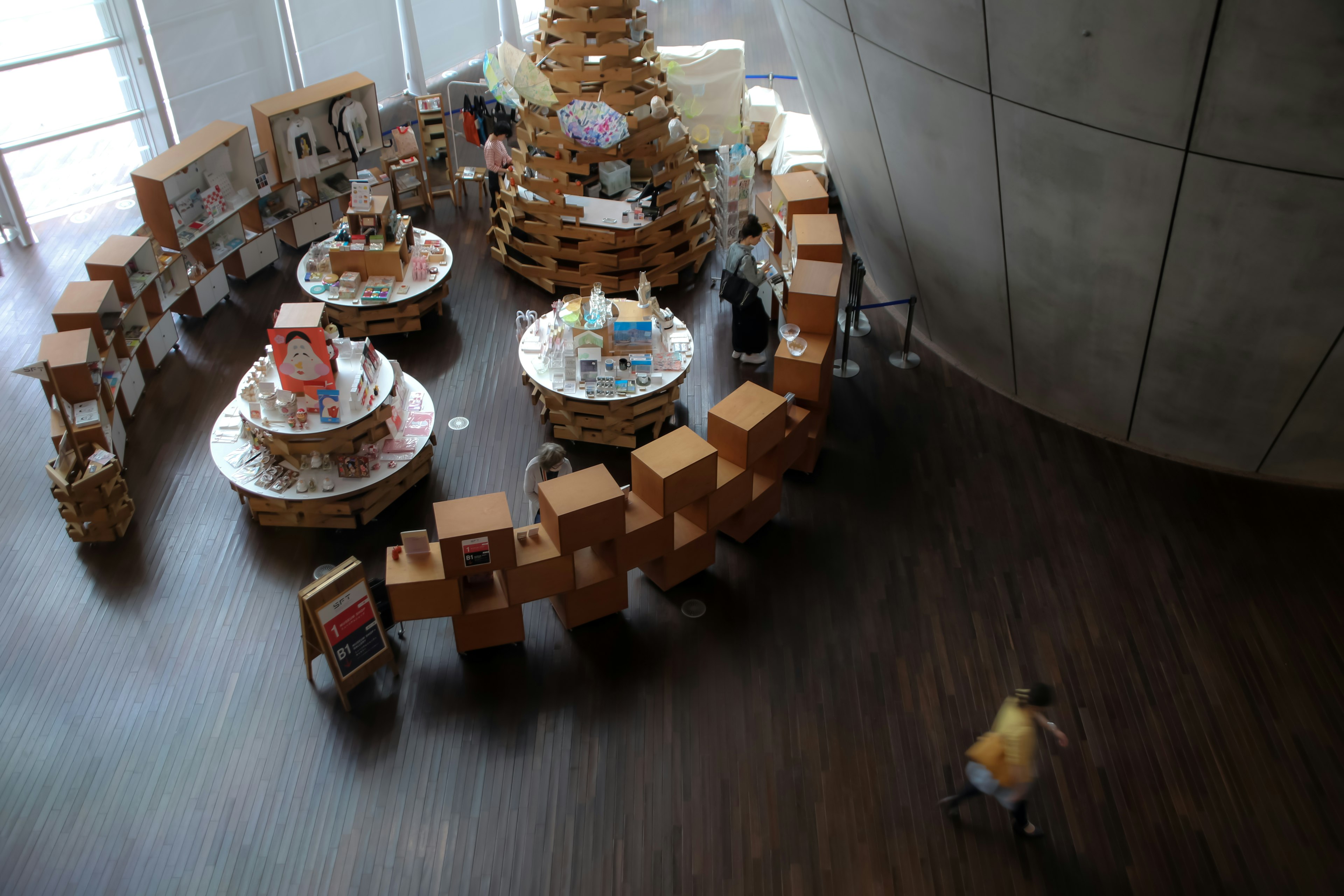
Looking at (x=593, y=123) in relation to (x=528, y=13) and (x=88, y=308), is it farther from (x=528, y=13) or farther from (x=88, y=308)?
(x=528, y=13)

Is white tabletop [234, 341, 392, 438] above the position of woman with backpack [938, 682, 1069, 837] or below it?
above

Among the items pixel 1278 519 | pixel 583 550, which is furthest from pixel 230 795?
pixel 1278 519

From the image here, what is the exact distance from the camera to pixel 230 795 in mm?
6020

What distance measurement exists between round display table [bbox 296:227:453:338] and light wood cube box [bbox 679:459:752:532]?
4.40 meters

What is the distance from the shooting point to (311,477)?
7758 mm

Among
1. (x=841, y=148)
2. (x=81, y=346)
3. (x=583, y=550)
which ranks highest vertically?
(x=841, y=148)

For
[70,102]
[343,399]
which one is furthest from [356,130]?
[343,399]

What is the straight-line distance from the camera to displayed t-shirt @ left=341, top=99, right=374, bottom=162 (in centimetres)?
1155

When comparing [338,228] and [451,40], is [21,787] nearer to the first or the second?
[338,228]

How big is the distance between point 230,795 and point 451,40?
45.3ft

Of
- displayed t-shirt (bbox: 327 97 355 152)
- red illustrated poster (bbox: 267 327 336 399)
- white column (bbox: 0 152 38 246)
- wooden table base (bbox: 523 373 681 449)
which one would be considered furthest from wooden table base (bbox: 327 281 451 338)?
white column (bbox: 0 152 38 246)

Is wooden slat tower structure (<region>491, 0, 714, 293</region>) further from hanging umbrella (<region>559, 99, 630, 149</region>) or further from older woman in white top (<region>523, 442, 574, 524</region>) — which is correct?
older woman in white top (<region>523, 442, 574, 524</region>)

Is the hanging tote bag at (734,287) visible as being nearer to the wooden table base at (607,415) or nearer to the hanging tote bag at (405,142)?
the wooden table base at (607,415)

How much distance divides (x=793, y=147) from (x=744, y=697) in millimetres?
8467
